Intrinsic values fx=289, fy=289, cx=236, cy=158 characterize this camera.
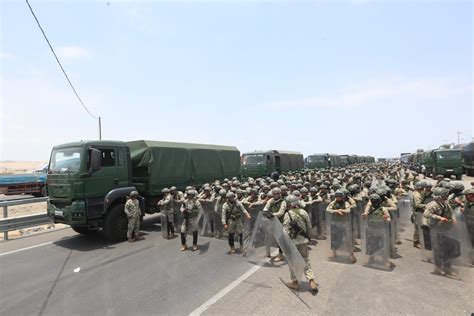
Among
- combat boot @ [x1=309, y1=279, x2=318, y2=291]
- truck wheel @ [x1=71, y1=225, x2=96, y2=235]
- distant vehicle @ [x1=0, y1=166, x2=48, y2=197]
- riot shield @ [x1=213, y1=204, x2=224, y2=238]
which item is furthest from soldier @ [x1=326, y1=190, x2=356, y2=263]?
distant vehicle @ [x1=0, y1=166, x2=48, y2=197]

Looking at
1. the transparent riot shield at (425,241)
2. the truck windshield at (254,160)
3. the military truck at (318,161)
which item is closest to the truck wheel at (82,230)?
the transparent riot shield at (425,241)

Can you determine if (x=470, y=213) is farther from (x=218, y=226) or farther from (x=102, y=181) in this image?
(x=102, y=181)

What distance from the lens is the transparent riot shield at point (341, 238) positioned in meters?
6.09

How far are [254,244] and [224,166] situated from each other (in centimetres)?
844

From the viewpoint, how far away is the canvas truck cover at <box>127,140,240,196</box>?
10.3 meters

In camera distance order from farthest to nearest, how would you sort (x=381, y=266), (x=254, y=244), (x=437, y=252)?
(x=254, y=244), (x=381, y=266), (x=437, y=252)

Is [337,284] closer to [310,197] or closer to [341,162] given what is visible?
[310,197]

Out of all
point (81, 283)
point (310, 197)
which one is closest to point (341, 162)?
point (310, 197)

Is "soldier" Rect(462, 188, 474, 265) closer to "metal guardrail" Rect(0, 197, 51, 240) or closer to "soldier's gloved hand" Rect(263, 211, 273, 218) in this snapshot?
"soldier's gloved hand" Rect(263, 211, 273, 218)

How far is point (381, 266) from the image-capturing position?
226 inches

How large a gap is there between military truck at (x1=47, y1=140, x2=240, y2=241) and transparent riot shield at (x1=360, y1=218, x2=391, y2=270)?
6.52 meters

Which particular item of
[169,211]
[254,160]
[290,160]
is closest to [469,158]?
[290,160]

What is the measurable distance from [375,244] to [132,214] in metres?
6.34

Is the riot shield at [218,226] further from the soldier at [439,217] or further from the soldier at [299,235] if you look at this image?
the soldier at [439,217]
